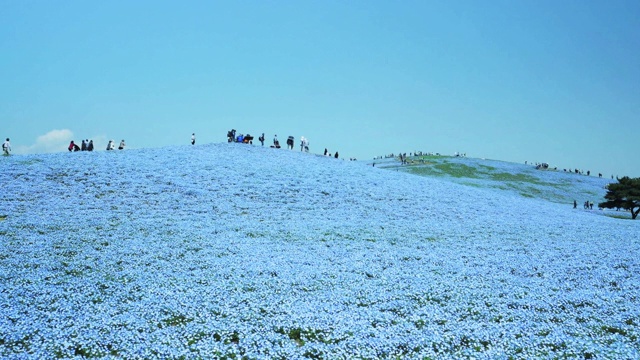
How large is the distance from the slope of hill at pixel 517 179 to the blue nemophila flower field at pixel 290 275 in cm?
3517

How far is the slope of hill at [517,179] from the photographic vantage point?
60125mm

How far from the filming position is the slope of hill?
60125mm

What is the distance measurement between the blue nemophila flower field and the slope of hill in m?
35.2

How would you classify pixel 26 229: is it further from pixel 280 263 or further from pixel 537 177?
pixel 537 177

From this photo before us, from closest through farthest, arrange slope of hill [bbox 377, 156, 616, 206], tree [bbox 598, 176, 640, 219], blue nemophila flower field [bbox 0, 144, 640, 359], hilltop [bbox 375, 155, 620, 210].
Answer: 1. blue nemophila flower field [bbox 0, 144, 640, 359]
2. tree [bbox 598, 176, 640, 219]
3. hilltop [bbox 375, 155, 620, 210]
4. slope of hill [bbox 377, 156, 616, 206]

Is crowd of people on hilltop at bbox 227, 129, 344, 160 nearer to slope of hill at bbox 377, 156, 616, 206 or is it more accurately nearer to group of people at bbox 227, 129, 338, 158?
group of people at bbox 227, 129, 338, 158

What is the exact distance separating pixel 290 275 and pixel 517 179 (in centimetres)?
6652

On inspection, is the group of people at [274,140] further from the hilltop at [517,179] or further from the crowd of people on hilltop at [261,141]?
the hilltop at [517,179]

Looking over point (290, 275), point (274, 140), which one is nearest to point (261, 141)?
point (274, 140)

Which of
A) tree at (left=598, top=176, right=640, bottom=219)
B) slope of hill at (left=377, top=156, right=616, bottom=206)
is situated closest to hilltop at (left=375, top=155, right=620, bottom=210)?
slope of hill at (left=377, top=156, right=616, bottom=206)

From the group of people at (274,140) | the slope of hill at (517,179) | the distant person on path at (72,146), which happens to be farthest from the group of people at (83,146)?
the slope of hill at (517,179)

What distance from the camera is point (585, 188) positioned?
68562 mm

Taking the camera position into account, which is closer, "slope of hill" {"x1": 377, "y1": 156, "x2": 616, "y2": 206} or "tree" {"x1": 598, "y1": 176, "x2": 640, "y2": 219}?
"tree" {"x1": 598, "y1": 176, "x2": 640, "y2": 219}

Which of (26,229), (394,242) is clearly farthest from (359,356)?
(26,229)
